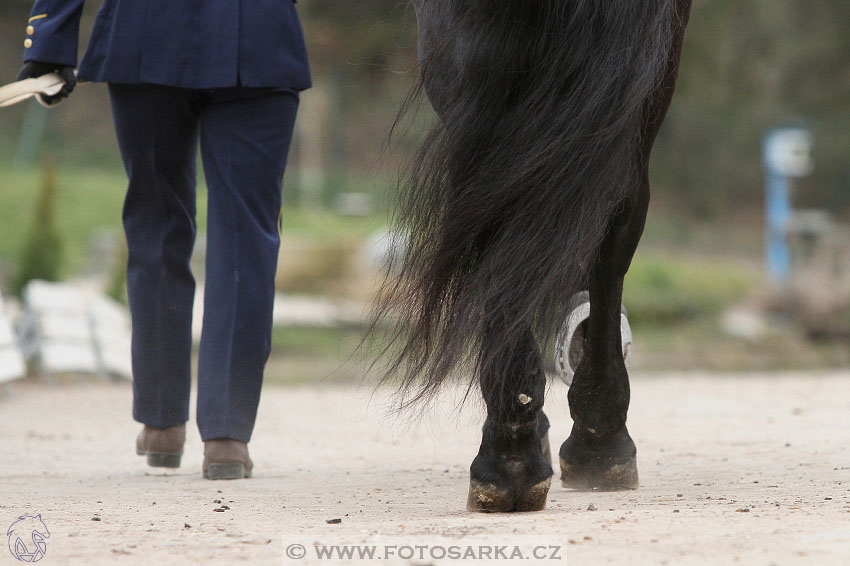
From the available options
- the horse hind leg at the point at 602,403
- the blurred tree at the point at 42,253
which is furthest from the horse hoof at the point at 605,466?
the blurred tree at the point at 42,253

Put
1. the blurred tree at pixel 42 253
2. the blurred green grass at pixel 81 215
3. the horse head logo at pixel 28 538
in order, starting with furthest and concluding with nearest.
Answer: the blurred green grass at pixel 81 215 → the blurred tree at pixel 42 253 → the horse head logo at pixel 28 538

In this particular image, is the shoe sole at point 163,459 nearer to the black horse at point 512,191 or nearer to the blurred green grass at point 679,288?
the black horse at point 512,191

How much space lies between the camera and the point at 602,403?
2604mm

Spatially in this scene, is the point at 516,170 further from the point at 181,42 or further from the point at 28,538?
the point at 181,42

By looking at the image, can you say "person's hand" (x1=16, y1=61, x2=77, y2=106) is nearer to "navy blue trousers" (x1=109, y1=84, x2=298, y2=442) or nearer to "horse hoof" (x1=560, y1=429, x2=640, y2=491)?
"navy blue trousers" (x1=109, y1=84, x2=298, y2=442)

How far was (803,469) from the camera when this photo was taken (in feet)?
9.11

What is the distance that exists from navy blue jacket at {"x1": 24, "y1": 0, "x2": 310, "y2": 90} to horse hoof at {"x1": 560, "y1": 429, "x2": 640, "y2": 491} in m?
1.17

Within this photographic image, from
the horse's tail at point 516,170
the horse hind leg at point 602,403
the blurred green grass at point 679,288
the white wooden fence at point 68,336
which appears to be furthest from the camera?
the blurred green grass at point 679,288

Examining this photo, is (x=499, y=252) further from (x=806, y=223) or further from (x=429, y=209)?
(x=806, y=223)

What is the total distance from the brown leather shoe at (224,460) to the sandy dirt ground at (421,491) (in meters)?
0.05

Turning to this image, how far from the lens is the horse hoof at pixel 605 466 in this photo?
2.60 metres

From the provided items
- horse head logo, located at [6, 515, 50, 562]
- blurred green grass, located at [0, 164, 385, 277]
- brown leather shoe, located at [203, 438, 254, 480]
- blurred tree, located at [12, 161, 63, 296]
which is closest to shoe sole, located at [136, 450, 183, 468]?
brown leather shoe, located at [203, 438, 254, 480]

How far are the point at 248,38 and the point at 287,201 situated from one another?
15.3m

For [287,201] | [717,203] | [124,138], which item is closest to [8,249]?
[287,201]
